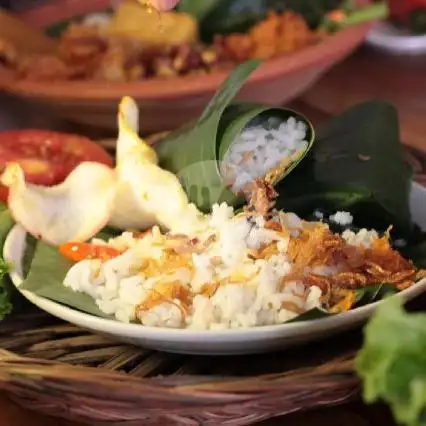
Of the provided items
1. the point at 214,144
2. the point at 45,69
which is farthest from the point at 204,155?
the point at 45,69

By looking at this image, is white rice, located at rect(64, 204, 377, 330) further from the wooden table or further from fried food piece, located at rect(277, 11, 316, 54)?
fried food piece, located at rect(277, 11, 316, 54)

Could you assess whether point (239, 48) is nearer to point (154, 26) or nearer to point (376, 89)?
point (154, 26)

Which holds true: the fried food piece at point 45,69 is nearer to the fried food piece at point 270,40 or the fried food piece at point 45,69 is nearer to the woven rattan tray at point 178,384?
the fried food piece at point 270,40

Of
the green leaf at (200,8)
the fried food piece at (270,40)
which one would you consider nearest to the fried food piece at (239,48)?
the fried food piece at (270,40)

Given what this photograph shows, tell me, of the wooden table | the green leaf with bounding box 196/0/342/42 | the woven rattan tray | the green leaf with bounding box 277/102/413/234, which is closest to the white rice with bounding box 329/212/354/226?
the green leaf with bounding box 277/102/413/234

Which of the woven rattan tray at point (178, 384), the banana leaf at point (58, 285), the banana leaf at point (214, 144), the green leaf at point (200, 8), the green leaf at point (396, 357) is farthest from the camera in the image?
the green leaf at point (200, 8)
